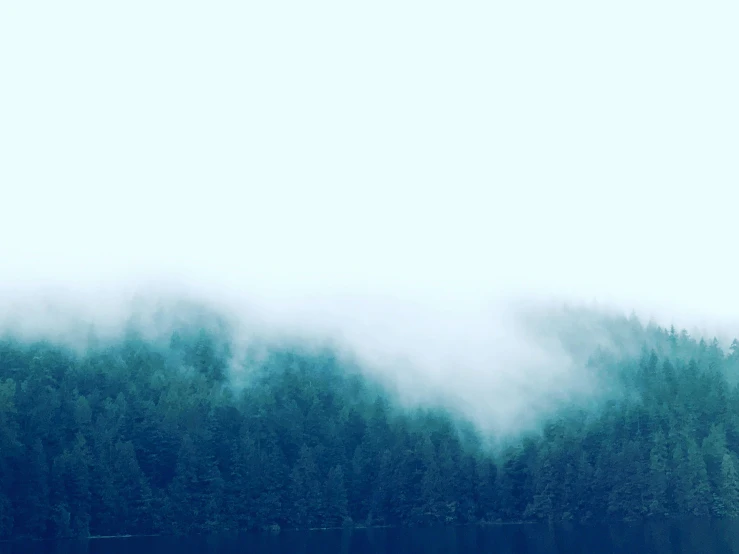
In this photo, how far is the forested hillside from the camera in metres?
141

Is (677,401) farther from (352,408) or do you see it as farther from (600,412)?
(352,408)

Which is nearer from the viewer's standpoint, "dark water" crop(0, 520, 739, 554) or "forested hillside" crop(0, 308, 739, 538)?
"dark water" crop(0, 520, 739, 554)

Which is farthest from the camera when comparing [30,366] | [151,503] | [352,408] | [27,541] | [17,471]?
[352,408]

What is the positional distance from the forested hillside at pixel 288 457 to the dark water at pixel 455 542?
10.5 metres

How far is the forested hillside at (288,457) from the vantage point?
141 m

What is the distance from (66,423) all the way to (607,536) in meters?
85.9

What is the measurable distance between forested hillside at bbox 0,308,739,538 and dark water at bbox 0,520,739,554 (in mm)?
10480

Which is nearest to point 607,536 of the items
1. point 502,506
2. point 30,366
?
point 502,506

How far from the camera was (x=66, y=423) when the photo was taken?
150 meters

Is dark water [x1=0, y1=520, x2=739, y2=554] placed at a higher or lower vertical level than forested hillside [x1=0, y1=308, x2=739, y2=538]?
lower

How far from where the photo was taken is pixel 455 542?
122688mm

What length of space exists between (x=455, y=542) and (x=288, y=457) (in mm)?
52582

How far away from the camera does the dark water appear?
106 metres

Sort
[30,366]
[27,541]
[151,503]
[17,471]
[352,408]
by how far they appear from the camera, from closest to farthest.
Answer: [27,541] < [17,471] < [151,503] < [30,366] < [352,408]
